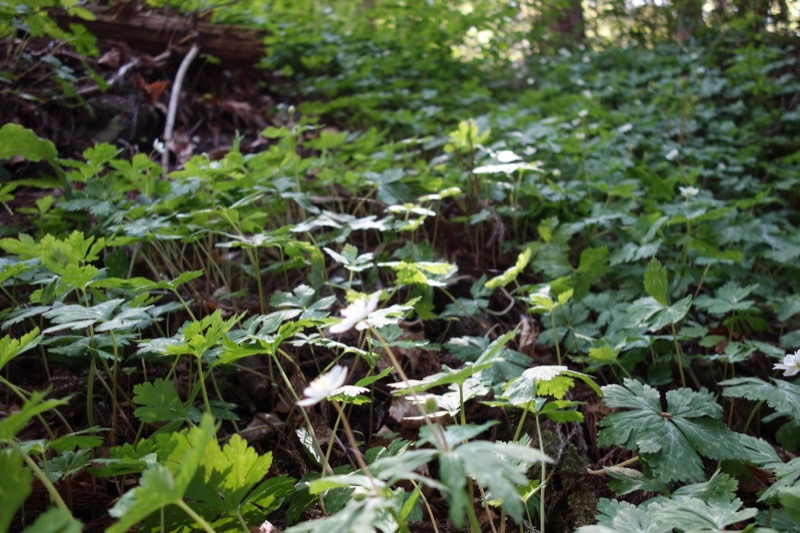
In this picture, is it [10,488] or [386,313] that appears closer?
[10,488]

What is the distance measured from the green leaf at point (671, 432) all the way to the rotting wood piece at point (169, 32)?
174 inches

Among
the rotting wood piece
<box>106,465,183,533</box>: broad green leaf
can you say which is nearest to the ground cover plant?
<box>106,465,183,533</box>: broad green leaf

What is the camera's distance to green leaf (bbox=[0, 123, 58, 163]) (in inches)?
84.9

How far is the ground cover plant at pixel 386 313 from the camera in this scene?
116 cm

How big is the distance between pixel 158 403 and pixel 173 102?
298cm

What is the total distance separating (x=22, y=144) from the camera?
2230 millimetres

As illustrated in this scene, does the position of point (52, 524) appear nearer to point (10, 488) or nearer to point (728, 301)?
point (10, 488)

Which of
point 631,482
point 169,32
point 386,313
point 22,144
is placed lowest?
point 631,482

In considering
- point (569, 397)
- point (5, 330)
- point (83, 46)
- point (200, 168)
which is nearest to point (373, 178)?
point (200, 168)

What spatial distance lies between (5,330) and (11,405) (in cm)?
31

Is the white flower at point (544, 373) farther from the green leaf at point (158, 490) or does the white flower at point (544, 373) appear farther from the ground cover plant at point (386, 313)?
the green leaf at point (158, 490)

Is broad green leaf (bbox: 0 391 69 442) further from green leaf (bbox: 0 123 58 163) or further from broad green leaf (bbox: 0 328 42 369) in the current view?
green leaf (bbox: 0 123 58 163)

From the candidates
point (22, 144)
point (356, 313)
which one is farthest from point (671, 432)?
point (22, 144)

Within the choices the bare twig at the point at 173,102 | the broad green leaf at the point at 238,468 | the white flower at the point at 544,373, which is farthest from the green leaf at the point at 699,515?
the bare twig at the point at 173,102
